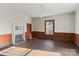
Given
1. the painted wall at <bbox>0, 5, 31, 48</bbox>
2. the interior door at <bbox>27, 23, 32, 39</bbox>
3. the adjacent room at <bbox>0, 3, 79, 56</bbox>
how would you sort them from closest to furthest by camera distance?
the adjacent room at <bbox>0, 3, 79, 56</bbox> < the painted wall at <bbox>0, 5, 31, 48</bbox> < the interior door at <bbox>27, 23, 32, 39</bbox>

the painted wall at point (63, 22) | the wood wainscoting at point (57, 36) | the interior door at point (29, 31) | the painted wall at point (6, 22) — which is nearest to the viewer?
the painted wall at point (6, 22)

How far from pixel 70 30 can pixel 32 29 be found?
4.12 m

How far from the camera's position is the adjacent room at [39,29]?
5469mm

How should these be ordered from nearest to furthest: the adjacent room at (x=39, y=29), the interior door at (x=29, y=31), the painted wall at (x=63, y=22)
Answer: the adjacent room at (x=39, y=29) → the painted wall at (x=63, y=22) → the interior door at (x=29, y=31)

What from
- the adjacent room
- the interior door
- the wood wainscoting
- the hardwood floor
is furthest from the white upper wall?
the wood wainscoting

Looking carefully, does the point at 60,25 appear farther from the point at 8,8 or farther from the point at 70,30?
the point at 8,8

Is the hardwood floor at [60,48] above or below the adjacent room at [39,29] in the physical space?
below

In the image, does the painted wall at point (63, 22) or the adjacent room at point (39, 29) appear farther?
the painted wall at point (63, 22)

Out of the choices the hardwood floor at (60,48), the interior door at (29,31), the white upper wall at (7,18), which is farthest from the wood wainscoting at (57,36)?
the white upper wall at (7,18)

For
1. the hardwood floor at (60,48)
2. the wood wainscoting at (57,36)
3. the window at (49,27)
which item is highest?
the window at (49,27)

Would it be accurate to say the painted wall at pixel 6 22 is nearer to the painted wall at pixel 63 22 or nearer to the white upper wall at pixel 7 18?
the white upper wall at pixel 7 18

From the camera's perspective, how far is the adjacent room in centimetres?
547

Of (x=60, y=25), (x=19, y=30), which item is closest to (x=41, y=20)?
(x=60, y=25)

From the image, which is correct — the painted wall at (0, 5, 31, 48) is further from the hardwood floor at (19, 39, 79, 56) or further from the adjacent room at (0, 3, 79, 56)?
the hardwood floor at (19, 39, 79, 56)
